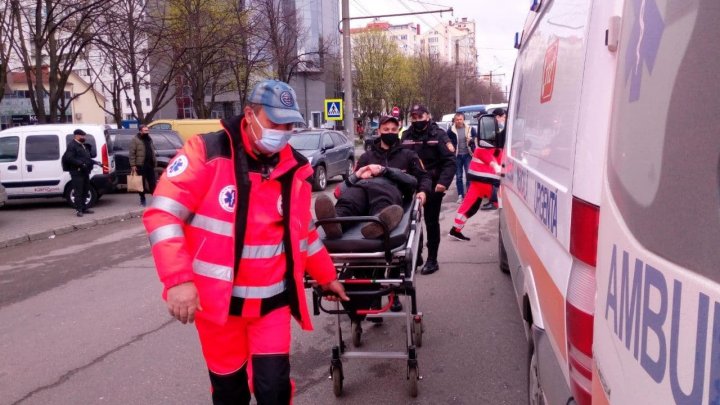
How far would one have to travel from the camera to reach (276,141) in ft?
8.70

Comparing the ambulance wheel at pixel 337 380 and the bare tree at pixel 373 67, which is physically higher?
the bare tree at pixel 373 67

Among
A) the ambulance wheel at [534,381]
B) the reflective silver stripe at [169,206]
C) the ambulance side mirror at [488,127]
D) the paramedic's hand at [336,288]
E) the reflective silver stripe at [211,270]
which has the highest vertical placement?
the ambulance side mirror at [488,127]

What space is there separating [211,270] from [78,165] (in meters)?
10.3

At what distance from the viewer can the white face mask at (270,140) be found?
263cm

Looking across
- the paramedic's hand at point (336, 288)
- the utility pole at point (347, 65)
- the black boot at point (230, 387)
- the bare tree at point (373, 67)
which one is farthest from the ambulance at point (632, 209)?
the bare tree at point (373, 67)

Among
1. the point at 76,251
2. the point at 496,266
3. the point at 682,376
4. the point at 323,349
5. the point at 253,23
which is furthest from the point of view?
the point at 253,23

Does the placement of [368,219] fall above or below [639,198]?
below

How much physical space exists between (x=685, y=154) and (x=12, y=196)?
558 inches

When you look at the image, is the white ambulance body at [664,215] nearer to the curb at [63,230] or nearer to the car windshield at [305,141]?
the curb at [63,230]

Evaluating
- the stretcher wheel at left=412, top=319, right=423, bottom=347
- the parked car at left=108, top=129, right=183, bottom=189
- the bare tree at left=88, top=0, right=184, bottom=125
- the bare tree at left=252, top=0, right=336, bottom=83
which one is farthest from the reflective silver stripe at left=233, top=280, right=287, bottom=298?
the bare tree at left=252, top=0, right=336, bottom=83

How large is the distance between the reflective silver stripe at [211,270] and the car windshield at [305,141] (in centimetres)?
1325

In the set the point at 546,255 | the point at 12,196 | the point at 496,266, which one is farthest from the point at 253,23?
the point at 546,255

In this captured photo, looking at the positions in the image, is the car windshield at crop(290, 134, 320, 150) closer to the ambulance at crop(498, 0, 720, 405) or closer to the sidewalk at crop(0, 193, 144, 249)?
the sidewalk at crop(0, 193, 144, 249)

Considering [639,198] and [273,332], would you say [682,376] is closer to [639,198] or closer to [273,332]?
[639,198]
